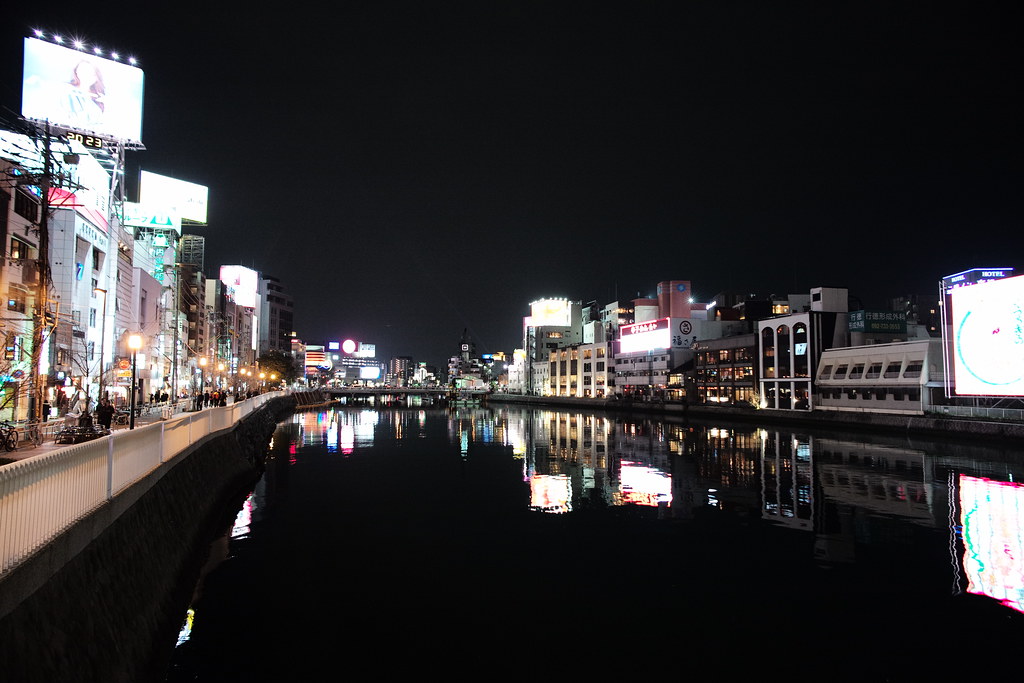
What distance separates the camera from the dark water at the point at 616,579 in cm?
952

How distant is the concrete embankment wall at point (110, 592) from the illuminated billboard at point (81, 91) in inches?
1486

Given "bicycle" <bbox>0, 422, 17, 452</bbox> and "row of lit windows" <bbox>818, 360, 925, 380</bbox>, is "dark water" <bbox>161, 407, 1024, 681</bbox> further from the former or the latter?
"row of lit windows" <bbox>818, 360, 925, 380</bbox>

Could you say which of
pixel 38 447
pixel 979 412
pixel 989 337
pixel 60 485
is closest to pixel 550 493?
pixel 38 447

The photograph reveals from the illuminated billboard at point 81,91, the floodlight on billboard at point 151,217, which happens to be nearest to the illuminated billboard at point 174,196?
the floodlight on billboard at point 151,217

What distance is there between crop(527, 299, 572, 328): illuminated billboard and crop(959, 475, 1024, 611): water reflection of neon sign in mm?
119417

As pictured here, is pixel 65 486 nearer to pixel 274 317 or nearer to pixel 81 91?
pixel 81 91

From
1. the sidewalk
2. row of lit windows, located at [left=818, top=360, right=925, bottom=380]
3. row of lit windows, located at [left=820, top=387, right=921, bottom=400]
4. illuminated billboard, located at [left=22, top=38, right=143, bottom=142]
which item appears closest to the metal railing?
row of lit windows, located at [left=820, top=387, right=921, bottom=400]

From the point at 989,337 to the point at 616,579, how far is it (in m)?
42.0

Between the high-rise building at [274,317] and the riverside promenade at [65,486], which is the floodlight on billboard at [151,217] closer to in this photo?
the riverside promenade at [65,486]

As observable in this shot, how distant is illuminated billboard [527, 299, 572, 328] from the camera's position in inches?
5655

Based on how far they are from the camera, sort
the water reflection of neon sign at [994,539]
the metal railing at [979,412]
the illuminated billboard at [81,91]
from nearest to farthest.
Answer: the water reflection of neon sign at [994,539]
the illuminated billboard at [81,91]
the metal railing at [979,412]

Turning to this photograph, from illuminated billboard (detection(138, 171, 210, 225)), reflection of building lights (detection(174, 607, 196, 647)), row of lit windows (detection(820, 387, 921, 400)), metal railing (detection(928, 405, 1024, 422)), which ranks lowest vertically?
reflection of building lights (detection(174, 607, 196, 647))

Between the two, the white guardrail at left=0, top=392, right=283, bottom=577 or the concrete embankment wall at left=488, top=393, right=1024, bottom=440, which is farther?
the concrete embankment wall at left=488, top=393, right=1024, bottom=440

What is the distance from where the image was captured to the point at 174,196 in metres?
64.8
